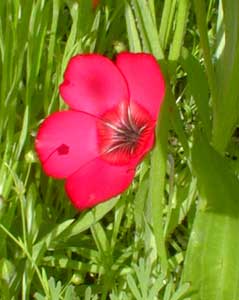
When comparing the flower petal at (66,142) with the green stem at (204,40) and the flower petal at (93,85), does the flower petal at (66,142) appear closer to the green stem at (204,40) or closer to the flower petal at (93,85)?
the flower petal at (93,85)

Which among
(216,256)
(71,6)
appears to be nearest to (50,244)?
(216,256)

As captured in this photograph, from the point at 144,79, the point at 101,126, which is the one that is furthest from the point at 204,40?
the point at 101,126

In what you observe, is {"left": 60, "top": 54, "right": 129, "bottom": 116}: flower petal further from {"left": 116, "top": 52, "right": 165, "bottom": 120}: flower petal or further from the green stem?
the green stem

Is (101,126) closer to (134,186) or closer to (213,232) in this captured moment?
(134,186)

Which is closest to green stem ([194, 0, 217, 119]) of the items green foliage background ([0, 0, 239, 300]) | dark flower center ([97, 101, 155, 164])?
green foliage background ([0, 0, 239, 300])

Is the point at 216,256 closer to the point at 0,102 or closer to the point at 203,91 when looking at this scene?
the point at 203,91

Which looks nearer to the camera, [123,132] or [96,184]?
[96,184]

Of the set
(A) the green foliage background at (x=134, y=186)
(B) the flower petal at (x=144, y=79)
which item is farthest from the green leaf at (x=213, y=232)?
(B) the flower petal at (x=144, y=79)
